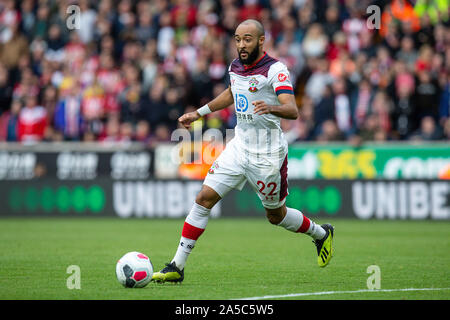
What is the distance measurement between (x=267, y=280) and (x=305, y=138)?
997cm

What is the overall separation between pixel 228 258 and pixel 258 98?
307 centimetres

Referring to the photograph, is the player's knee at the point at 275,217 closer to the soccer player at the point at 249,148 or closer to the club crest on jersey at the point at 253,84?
the soccer player at the point at 249,148

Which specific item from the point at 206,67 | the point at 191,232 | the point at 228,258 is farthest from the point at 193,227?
the point at 206,67

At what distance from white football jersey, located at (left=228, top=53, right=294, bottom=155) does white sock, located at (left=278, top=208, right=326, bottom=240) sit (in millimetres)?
774

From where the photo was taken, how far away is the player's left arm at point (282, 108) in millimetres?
7785

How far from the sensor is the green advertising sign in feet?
57.9

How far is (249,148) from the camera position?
8.91 metres

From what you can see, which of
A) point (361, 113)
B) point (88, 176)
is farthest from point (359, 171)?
point (88, 176)

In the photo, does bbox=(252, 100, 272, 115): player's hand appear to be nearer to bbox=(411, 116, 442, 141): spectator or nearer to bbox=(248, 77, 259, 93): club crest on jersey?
bbox=(248, 77, 259, 93): club crest on jersey

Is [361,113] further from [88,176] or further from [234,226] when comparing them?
[88,176]

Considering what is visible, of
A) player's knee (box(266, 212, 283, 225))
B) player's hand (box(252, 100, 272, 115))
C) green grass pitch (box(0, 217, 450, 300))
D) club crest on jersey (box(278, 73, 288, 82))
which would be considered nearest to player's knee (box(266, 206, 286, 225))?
player's knee (box(266, 212, 283, 225))

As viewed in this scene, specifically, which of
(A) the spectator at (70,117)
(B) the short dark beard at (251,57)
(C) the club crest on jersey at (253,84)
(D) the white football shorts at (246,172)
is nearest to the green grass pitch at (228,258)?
(D) the white football shorts at (246,172)

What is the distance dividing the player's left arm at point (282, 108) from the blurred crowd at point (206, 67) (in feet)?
32.0
